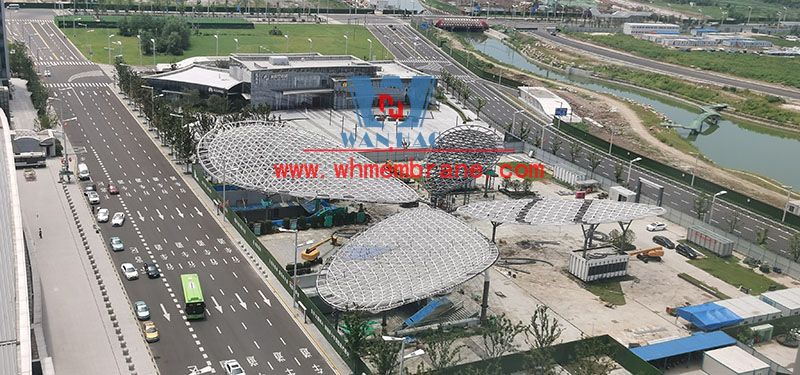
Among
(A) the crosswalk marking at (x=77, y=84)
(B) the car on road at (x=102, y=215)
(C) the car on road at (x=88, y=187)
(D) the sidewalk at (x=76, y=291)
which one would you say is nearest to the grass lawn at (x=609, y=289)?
(D) the sidewalk at (x=76, y=291)

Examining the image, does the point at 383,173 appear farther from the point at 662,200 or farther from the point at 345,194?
the point at 662,200

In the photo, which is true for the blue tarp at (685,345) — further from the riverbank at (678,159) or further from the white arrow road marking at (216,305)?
the riverbank at (678,159)

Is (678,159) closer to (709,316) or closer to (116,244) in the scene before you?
(709,316)

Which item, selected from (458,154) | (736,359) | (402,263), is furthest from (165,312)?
(736,359)

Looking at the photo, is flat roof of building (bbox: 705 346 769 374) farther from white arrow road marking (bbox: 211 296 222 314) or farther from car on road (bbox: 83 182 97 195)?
car on road (bbox: 83 182 97 195)

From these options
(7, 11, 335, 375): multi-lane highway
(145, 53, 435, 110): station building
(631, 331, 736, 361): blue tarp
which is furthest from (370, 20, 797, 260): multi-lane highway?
(7, 11, 335, 375): multi-lane highway

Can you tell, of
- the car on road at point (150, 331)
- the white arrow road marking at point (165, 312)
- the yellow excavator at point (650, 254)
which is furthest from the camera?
the yellow excavator at point (650, 254)
